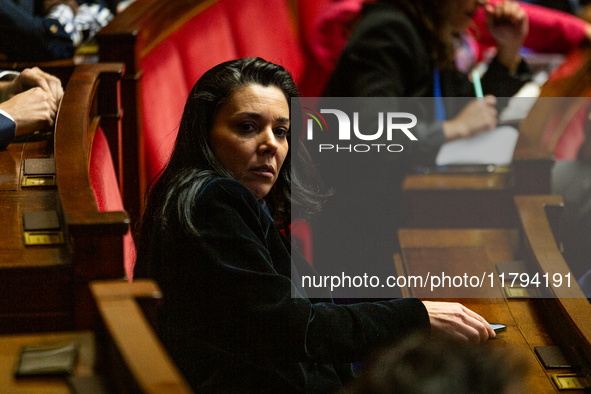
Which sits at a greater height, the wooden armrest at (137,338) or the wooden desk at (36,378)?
the wooden armrest at (137,338)

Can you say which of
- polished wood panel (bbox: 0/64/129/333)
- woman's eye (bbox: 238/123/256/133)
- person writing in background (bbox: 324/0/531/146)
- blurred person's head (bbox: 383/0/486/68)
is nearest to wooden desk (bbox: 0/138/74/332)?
polished wood panel (bbox: 0/64/129/333)

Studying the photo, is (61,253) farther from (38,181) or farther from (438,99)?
(438,99)

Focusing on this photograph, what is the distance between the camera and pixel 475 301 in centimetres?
112

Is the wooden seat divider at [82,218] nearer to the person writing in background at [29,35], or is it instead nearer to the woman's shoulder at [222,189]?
the woman's shoulder at [222,189]

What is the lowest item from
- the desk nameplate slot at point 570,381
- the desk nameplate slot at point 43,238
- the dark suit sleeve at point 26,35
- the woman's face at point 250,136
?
the desk nameplate slot at point 570,381

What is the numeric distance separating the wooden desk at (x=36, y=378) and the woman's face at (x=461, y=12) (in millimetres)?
1536

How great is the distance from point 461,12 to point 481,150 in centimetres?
43

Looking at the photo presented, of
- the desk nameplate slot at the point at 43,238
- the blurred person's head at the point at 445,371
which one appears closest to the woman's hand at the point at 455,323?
the blurred person's head at the point at 445,371

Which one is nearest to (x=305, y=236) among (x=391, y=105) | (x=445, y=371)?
(x=391, y=105)

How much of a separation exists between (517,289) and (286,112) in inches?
21.5

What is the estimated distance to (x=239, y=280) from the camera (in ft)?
2.53

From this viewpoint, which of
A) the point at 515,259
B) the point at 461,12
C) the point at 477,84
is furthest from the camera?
the point at 477,84

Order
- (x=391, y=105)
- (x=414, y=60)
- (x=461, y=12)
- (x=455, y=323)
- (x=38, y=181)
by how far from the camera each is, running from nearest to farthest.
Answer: (x=455, y=323) < (x=38, y=181) < (x=391, y=105) < (x=414, y=60) < (x=461, y=12)

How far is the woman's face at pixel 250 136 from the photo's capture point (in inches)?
37.3
